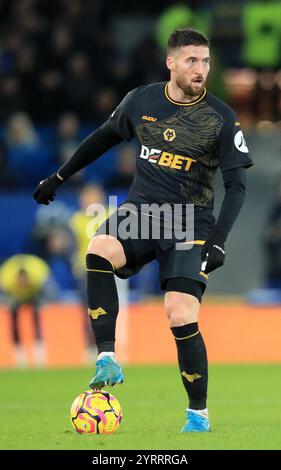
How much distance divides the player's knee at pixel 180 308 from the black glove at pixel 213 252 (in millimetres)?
206

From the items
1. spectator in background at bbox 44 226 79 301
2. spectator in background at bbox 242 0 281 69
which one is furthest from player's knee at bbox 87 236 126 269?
spectator in background at bbox 242 0 281 69

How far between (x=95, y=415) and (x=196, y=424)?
617 mm

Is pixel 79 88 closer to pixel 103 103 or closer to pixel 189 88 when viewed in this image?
pixel 103 103

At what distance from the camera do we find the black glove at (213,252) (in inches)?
292

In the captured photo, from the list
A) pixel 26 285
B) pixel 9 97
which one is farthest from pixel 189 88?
pixel 9 97

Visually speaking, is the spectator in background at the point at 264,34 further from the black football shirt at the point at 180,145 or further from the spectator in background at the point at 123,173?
the black football shirt at the point at 180,145

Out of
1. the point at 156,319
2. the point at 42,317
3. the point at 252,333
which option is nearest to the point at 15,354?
the point at 42,317

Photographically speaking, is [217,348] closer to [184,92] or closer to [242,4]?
[242,4]

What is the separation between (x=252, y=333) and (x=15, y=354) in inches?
111

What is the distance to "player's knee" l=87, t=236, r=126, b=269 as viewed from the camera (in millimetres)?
7617

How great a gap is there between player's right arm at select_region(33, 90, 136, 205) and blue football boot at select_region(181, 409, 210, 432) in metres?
1.69

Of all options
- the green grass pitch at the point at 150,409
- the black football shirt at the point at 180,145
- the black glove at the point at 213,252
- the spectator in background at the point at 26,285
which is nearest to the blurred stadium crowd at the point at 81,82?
the spectator in background at the point at 26,285

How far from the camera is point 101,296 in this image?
25.1 feet

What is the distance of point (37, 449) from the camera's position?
6.61m
